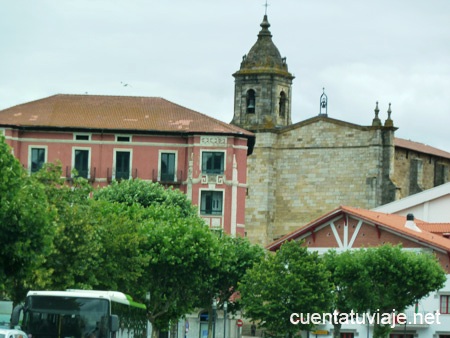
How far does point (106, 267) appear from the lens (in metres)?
83.8

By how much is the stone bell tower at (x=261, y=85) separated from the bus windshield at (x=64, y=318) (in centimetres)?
9690

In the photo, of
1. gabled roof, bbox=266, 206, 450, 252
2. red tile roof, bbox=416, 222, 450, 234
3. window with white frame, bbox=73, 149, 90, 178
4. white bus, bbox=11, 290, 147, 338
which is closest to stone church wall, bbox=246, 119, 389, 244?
window with white frame, bbox=73, 149, 90, 178

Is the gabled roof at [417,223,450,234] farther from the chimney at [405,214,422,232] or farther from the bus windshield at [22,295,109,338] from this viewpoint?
the bus windshield at [22,295,109,338]

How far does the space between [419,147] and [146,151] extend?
36896 millimetres

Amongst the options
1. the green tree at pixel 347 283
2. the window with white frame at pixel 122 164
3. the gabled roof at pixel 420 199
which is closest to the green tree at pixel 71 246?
the green tree at pixel 347 283

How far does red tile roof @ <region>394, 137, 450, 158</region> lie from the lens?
506 feet

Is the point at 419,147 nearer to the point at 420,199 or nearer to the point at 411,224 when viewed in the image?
the point at 420,199

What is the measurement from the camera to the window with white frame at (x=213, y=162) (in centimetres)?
13188

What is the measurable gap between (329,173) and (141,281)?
6017cm

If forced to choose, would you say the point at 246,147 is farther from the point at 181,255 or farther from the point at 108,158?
the point at 181,255

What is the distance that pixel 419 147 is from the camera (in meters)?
161

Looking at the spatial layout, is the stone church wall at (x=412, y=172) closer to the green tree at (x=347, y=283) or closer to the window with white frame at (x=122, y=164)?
the window with white frame at (x=122, y=164)

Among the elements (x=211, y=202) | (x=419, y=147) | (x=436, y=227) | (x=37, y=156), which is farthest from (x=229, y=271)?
(x=419, y=147)

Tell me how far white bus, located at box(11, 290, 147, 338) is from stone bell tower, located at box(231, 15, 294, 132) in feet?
317
